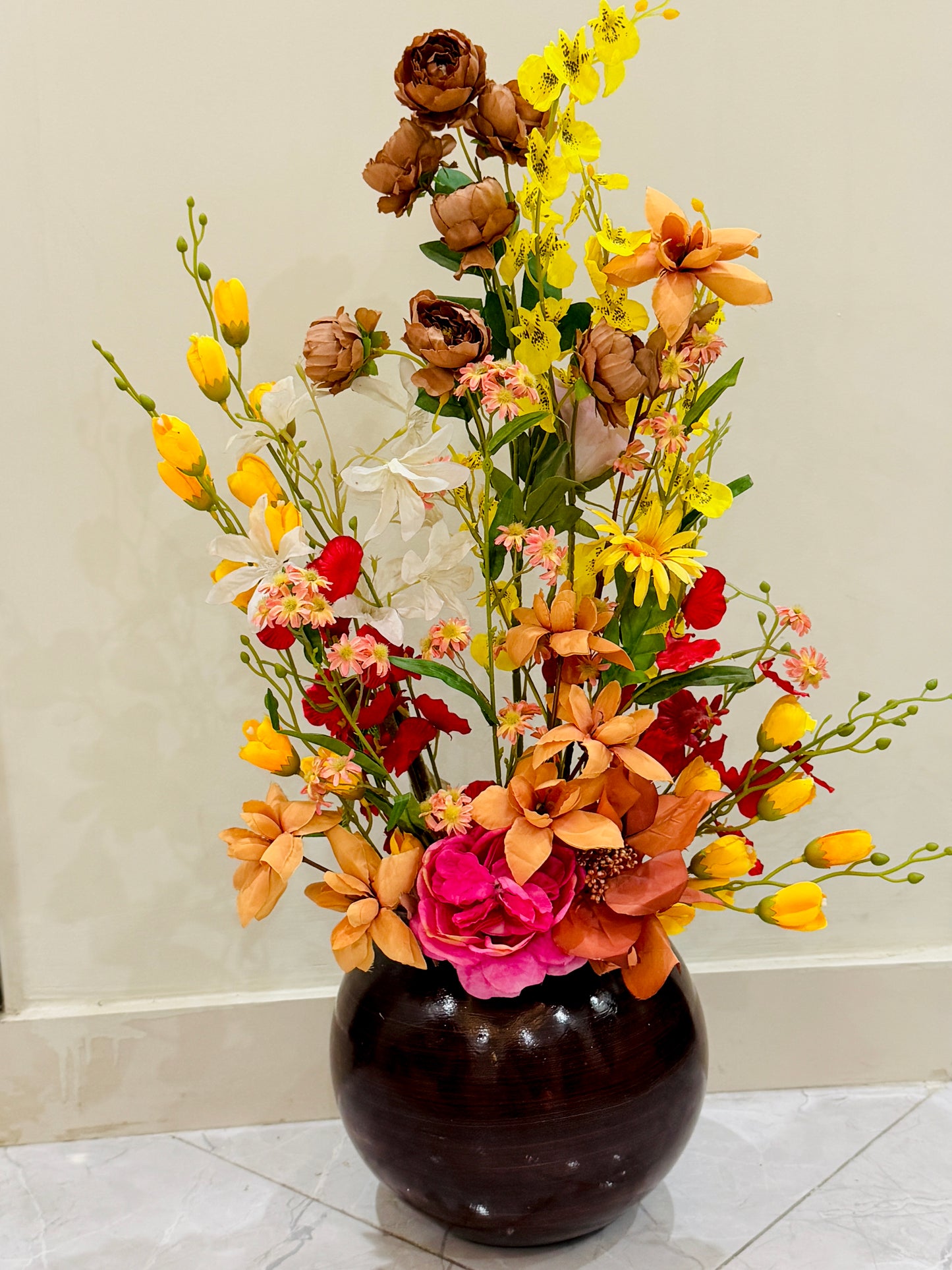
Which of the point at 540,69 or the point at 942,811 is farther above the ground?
the point at 540,69

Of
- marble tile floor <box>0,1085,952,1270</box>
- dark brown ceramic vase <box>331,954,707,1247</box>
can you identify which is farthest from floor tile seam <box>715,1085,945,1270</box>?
dark brown ceramic vase <box>331,954,707,1247</box>

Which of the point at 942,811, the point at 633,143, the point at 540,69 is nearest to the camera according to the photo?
the point at 540,69

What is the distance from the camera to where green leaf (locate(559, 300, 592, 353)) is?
719 millimetres

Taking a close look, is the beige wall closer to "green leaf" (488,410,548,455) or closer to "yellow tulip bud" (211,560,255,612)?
"yellow tulip bud" (211,560,255,612)

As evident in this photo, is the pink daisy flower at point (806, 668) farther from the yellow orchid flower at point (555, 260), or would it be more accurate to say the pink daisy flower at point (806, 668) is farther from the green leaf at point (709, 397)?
the yellow orchid flower at point (555, 260)

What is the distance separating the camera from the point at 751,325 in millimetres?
964

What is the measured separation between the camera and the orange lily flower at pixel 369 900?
0.73 m

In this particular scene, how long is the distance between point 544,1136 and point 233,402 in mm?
659

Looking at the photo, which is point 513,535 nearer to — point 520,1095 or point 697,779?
point 697,779

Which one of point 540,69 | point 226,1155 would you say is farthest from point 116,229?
point 226,1155

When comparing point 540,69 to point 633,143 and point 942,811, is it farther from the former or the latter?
point 942,811

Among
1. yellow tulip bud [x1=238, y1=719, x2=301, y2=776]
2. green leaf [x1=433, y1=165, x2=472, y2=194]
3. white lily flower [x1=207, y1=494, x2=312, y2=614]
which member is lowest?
yellow tulip bud [x1=238, y1=719, x2=301, y2=776]

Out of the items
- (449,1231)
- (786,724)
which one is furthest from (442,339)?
(449,1231)

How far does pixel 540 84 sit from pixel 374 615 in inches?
14.1
